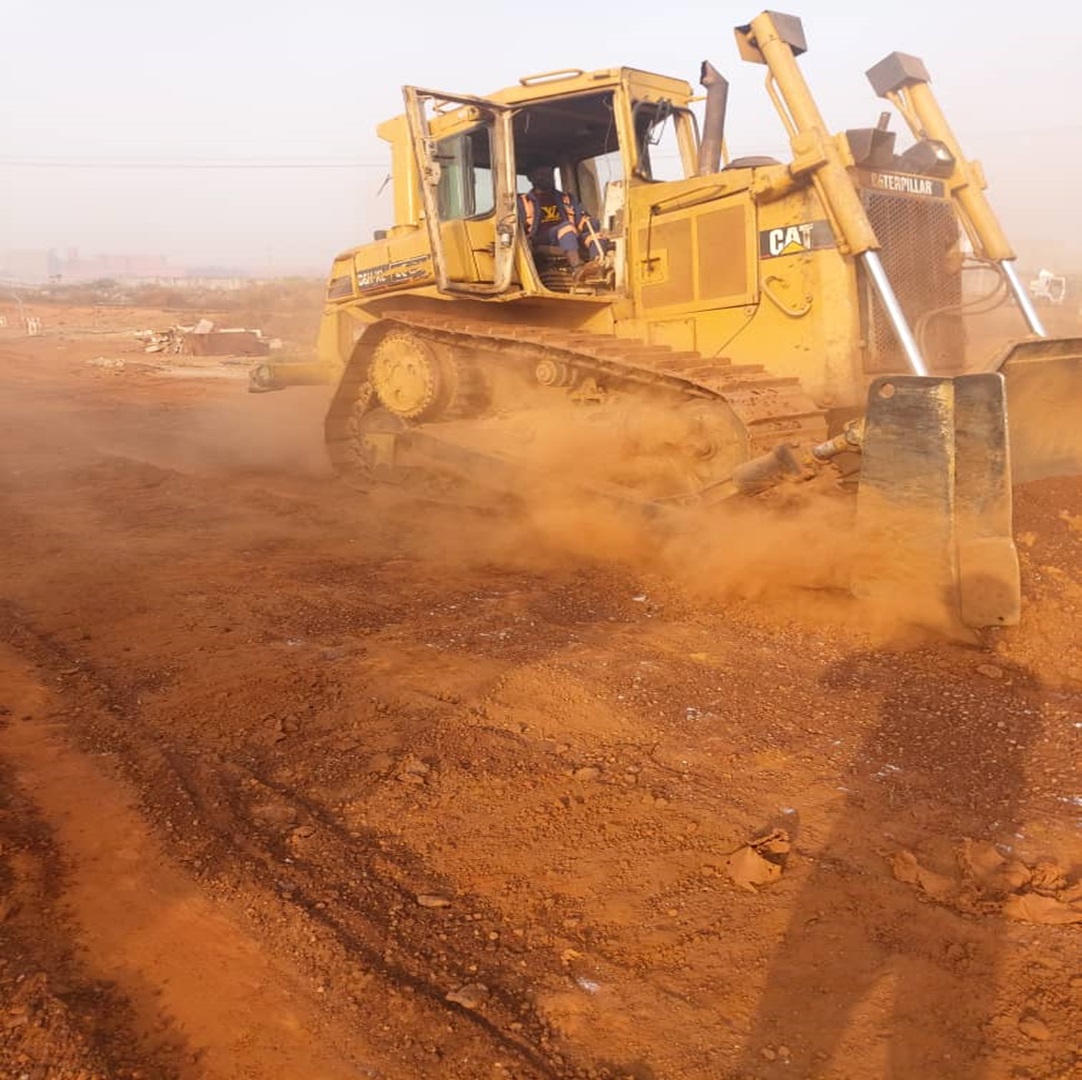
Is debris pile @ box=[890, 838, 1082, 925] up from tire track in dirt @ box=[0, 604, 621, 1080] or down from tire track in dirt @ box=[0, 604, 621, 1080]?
down

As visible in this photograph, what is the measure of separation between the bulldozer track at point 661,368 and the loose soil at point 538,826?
2.42 feet

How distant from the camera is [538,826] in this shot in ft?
10.1

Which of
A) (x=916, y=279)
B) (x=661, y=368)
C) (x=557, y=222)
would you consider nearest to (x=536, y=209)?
(x=557, y=222)

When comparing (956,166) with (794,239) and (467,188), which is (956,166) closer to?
(794,239)

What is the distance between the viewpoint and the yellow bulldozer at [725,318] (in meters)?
4.73

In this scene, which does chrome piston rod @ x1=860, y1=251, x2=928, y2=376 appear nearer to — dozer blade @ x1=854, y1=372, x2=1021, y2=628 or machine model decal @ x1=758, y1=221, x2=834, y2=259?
machine model decal @ x1=758, y1=221, x2=834, y2=259

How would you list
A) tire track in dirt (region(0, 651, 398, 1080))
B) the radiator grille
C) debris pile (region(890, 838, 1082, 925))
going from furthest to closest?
the radiator grille < debris pile (region(890, 838, 1082, 925)) < tire track in dirt (region(0, 651, 398, 1080))

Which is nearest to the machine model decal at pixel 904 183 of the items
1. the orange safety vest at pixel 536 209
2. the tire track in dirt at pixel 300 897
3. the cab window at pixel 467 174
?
the orange safety vest at pixel 536 209

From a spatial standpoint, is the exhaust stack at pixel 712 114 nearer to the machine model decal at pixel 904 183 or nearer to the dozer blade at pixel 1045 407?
the machine model decal at pixel 904 183

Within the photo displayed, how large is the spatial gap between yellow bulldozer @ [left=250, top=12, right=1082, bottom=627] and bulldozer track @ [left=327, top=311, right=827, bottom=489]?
25 millimetres

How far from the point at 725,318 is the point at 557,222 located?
2012mm

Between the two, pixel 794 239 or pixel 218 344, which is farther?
pixel 218 344

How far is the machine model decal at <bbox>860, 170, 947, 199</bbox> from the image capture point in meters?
6.11

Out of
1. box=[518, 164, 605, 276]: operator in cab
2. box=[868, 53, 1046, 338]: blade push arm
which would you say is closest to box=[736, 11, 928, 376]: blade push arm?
box=[868, 53, 1046, 338]: blade push arm
